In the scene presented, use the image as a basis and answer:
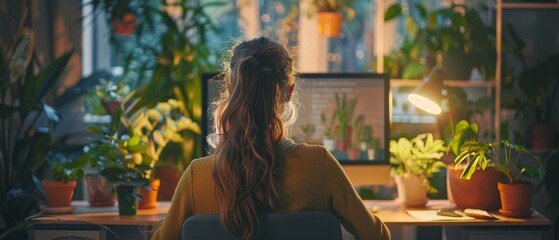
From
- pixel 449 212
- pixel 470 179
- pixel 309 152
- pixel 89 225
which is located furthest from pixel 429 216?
pixel 89 225

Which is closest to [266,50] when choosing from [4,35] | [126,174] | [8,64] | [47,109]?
[126,174]

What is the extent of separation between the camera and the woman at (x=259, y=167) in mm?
2188

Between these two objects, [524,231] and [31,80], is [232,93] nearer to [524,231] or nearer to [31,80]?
[524,231]

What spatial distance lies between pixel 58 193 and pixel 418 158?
1289 mm

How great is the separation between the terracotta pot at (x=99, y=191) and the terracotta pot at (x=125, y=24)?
6.66ft

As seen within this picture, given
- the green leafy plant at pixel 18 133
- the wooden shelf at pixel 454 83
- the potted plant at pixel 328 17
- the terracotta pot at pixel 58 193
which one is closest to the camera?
the terracotta pot at pixel 58 193

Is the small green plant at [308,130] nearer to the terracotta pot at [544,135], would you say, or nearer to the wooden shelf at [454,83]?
the wooden shelf at [454,83]

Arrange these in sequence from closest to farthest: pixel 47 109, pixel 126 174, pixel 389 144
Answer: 1. pixel 126 174
2. pixel 389 144
3. pixel 47 109

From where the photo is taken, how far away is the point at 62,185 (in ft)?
10.2

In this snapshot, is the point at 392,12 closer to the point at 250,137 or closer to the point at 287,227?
the point at 250,137

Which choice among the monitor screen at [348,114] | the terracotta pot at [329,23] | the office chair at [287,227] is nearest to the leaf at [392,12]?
the terracotta pot at [329,23]

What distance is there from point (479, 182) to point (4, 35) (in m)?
2.59

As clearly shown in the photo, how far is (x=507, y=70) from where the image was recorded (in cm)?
502

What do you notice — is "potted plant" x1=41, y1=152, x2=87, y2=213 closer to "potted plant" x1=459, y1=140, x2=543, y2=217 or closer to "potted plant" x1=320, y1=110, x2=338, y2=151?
"potted plant" x1=320, y1=110, x2=338, y2=151
